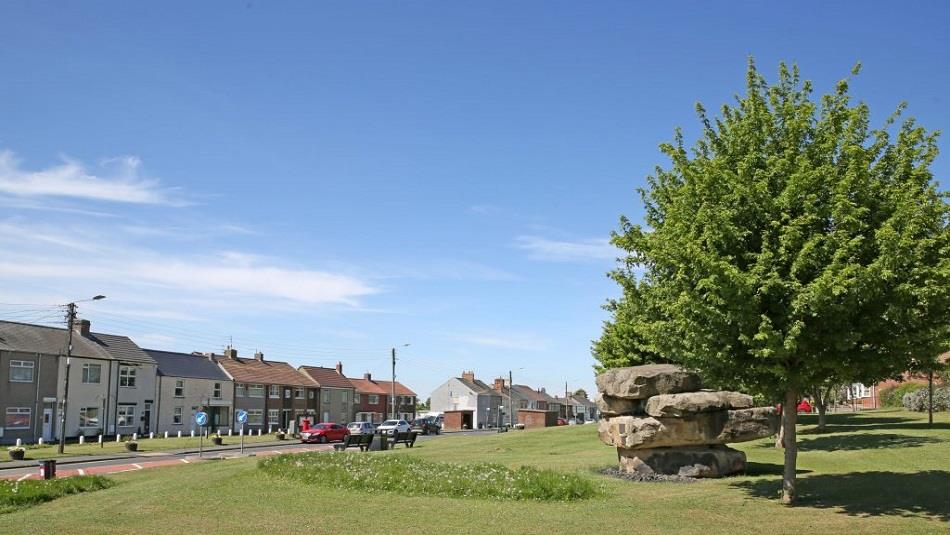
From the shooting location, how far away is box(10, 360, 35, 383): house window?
194 feet

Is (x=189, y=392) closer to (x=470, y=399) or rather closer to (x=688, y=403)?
(x=470, y=399)

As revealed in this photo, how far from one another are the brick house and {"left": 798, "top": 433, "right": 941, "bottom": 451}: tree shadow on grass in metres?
59.0

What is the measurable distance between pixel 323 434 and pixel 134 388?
2303cm

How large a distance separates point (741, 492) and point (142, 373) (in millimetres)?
64277

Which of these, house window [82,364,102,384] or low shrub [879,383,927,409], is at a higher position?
house window [82,364,102,384]

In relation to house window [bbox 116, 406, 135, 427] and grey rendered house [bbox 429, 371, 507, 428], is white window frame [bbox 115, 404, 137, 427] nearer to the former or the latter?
house window [bbox 116, 406, 135, 427]

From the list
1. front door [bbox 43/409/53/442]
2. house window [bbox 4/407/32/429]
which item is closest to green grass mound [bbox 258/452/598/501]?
house window [bbox 4/407/32/429]

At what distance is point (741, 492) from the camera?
63.2 ft

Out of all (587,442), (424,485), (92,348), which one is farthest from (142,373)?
(424,485)

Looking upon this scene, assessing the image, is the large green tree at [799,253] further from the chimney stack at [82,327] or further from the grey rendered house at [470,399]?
the grey rendered house at [470,399]

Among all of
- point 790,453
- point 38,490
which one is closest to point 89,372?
point 38,490

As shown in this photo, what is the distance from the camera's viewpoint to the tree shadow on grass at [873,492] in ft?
52.7

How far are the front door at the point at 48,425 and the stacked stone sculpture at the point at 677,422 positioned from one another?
5318 cm

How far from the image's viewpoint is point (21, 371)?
59.9m
